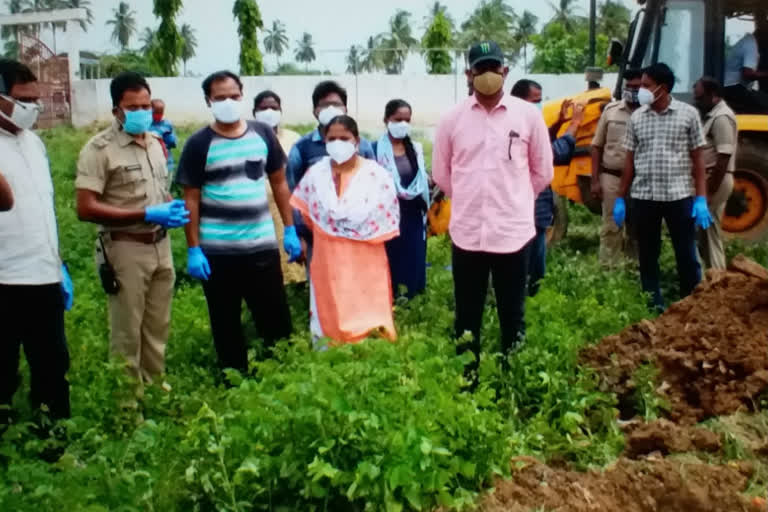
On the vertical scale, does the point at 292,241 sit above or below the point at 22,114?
below

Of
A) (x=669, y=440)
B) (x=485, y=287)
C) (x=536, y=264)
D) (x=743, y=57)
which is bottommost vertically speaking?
(x=669, y=440)

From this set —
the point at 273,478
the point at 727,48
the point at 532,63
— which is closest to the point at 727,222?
the point at 727,48

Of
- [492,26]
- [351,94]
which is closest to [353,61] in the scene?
[351,94]

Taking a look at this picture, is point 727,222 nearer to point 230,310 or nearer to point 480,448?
point 230,310

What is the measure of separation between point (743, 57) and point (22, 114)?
680cm

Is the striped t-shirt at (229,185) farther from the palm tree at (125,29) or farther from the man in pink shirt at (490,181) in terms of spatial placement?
the palm tree at (125,29)

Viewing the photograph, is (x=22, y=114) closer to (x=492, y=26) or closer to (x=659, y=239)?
(x=659, y=239)

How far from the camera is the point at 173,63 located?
34.0 meters

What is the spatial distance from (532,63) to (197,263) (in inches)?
1275

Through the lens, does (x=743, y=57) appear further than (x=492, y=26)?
No

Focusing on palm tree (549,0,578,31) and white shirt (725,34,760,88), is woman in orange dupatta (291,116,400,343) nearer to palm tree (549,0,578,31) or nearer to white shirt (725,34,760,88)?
white shirt (725,34,760,88)

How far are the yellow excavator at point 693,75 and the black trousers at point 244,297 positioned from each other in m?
4.04

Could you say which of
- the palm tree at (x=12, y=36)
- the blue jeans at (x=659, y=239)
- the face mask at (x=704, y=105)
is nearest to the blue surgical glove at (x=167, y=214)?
the blue jeans at (x=659, y=239)

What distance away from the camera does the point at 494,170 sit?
4.75 meters
